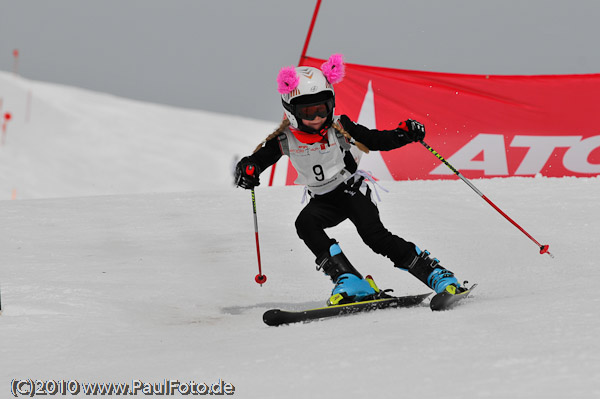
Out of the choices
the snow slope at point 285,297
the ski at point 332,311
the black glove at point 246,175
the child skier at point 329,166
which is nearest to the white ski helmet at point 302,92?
the child skier at point 329,166

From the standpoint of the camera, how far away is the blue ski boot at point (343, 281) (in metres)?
3.58

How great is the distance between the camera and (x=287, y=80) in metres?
3.74

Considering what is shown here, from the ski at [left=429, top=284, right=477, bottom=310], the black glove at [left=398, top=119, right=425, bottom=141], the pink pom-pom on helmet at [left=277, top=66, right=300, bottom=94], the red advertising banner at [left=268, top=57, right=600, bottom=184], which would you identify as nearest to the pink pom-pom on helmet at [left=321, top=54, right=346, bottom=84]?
the pink pom-pom on helmet at [left=277, top=66, right=300, bottom=94]

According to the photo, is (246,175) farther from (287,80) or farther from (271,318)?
(271,318)

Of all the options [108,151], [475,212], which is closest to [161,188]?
[108,151]

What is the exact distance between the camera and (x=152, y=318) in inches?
147

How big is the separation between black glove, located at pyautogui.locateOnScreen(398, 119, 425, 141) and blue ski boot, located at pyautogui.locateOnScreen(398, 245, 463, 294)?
22.7 inches

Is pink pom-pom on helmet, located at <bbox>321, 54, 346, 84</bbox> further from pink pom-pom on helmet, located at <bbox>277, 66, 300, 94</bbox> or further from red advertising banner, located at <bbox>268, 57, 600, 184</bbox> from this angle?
red advertising banner, located at <bbox>268, 57, 600, 184</bbox>

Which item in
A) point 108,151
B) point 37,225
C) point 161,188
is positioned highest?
point 108,151

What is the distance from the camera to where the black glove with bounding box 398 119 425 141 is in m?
3.70

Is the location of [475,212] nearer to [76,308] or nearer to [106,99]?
[76,308]

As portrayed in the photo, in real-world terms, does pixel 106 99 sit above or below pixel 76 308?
above

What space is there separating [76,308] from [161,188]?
61.4ft

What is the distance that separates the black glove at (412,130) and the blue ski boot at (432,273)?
0.58m
